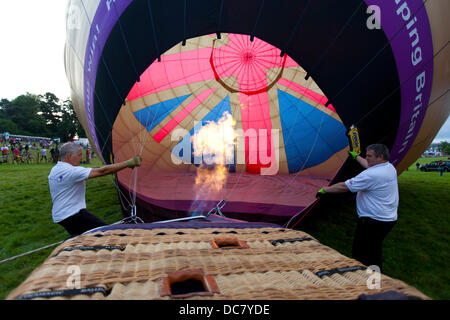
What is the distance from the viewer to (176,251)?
4.36 feet

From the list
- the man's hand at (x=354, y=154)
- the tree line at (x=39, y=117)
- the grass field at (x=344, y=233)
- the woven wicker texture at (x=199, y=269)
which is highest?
the tree line at (x=39, y=117)

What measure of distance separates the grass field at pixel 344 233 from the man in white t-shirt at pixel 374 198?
64 centimetres

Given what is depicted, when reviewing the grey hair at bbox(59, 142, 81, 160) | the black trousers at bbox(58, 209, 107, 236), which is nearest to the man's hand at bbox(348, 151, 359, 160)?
the black trousers at bbox(58, 209, 107, 236)

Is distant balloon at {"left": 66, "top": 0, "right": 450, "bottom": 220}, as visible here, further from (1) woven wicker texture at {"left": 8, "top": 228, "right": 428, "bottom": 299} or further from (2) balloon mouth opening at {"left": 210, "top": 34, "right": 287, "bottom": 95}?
(1) woven wicker texture at {"left": 8, "top": 228, "right": 428, "bottom": 299}

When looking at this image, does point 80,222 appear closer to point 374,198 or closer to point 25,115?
point 374,198

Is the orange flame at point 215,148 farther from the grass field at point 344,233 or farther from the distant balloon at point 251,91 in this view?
the grass field at point 344,233

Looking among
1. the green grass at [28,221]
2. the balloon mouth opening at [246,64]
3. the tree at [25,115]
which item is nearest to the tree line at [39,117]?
the tree at [25,115]

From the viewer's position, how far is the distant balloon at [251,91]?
8.87ft

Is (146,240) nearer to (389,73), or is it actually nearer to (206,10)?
(206,10)

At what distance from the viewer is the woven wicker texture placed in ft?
3.08

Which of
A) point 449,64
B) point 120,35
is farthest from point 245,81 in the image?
point 449,64

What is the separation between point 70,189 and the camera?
7.73 ft

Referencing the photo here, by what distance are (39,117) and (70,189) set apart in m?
64.8

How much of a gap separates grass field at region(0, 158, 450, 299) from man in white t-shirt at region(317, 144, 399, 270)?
0.64 metres
